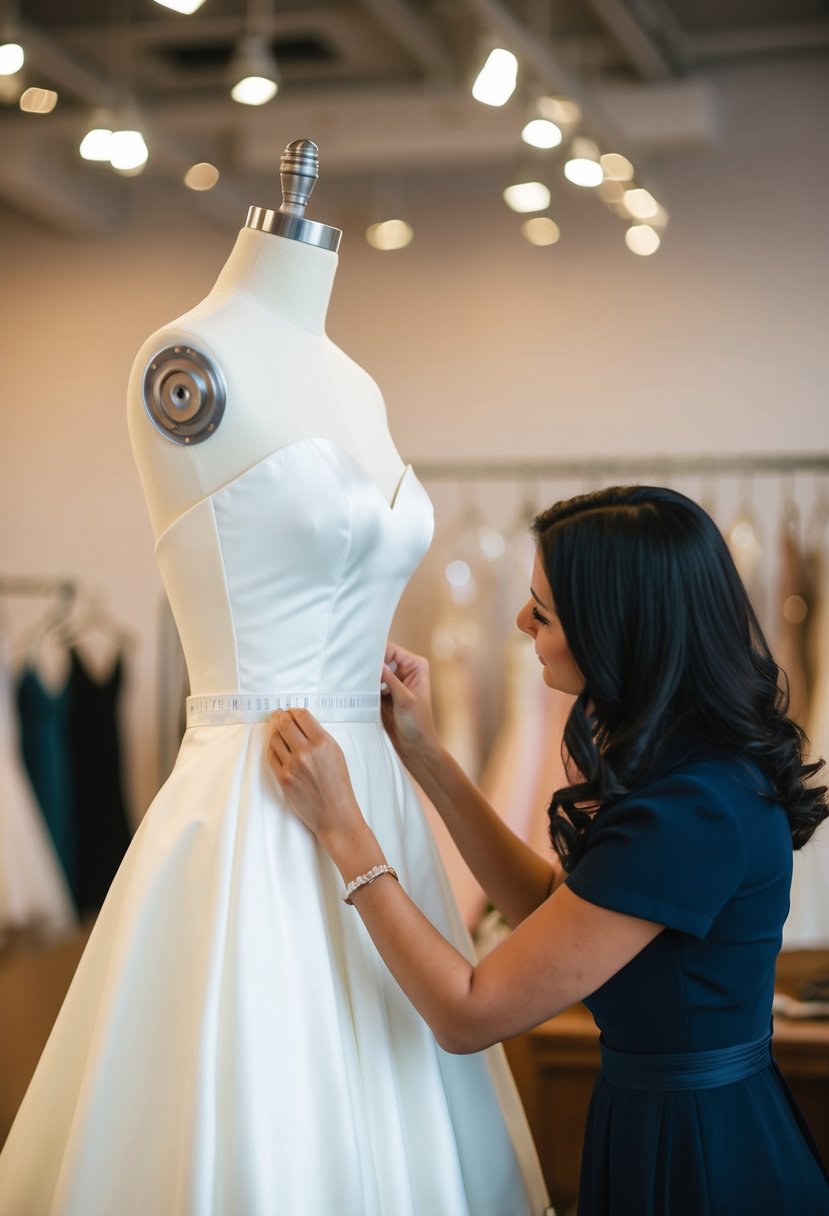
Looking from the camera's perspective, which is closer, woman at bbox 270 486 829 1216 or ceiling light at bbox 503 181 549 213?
woman at bbox 270 486 829 1216

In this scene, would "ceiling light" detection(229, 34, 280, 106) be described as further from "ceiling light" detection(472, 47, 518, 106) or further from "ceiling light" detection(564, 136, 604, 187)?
"ceiling light" detection(564, 136, 604, 187)

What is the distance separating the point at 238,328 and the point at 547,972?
0.82 metres

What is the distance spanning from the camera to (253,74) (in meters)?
3.09

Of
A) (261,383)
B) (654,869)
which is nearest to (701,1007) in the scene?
(654,869)

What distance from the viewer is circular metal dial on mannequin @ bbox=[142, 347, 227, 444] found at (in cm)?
147

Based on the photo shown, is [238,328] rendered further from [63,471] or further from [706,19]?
[63,471]

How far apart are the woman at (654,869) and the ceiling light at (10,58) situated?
2076 mm

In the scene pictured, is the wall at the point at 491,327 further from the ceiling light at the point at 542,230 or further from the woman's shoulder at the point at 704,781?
the woman's shoulder at the point at 704,781

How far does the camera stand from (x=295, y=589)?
4.98ft

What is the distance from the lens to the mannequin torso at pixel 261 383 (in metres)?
1.49

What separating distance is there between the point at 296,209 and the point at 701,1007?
3.50 ft

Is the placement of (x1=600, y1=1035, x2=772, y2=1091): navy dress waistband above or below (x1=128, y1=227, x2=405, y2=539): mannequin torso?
below

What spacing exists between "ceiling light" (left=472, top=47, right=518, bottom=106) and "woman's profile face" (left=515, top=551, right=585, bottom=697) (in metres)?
1.84

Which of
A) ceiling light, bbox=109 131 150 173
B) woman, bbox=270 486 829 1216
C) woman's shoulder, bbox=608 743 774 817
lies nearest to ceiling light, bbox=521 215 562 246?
ceiling light, bbox=109 131 150 173
